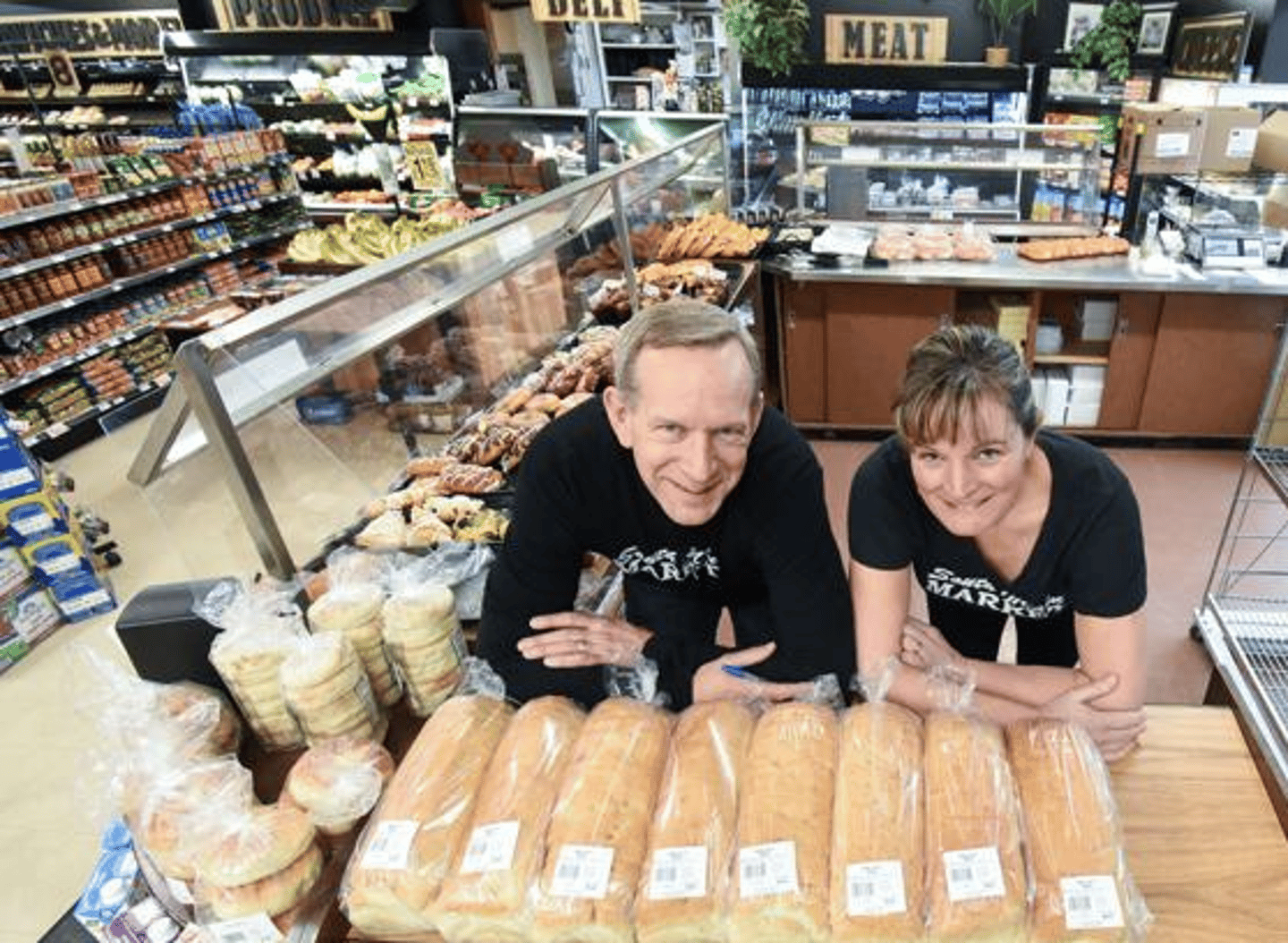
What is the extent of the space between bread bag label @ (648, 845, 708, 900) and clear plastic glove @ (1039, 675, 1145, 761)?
2.06 ft

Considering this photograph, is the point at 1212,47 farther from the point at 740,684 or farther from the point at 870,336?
the point at 740,684

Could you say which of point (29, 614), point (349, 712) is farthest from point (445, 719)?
point (29, 614)

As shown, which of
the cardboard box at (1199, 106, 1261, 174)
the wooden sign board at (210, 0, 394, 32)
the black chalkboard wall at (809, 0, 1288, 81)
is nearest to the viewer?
the cardboard box at (1199, 106, 1261, 174)

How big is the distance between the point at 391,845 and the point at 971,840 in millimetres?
715

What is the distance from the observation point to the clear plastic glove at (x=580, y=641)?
1537mm

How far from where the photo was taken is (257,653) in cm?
139

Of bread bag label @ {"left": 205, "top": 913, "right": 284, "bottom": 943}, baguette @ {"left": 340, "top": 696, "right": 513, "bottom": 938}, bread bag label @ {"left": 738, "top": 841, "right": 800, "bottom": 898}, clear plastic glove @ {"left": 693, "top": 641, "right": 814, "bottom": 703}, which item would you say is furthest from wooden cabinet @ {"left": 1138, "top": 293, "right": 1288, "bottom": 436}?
bread bag label @ {"left": 205, "top": 913, "right": 284, "bottom": 943}

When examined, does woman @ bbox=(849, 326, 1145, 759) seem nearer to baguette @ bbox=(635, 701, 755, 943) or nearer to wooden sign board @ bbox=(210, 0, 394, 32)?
baguette @ bbox=(635, 701, 755, 943)

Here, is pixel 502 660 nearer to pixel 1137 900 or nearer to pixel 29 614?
pixel 1137 900

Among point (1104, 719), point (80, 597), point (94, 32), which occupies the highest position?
point (94, 32)

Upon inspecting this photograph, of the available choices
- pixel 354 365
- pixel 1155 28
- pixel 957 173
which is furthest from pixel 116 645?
pixel 1155 28

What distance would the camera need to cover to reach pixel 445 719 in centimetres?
120

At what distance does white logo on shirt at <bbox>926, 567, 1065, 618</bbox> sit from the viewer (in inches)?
64.4

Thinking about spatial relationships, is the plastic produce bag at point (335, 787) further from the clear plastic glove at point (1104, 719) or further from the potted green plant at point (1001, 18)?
the potted green plant at point (1001, 18)
